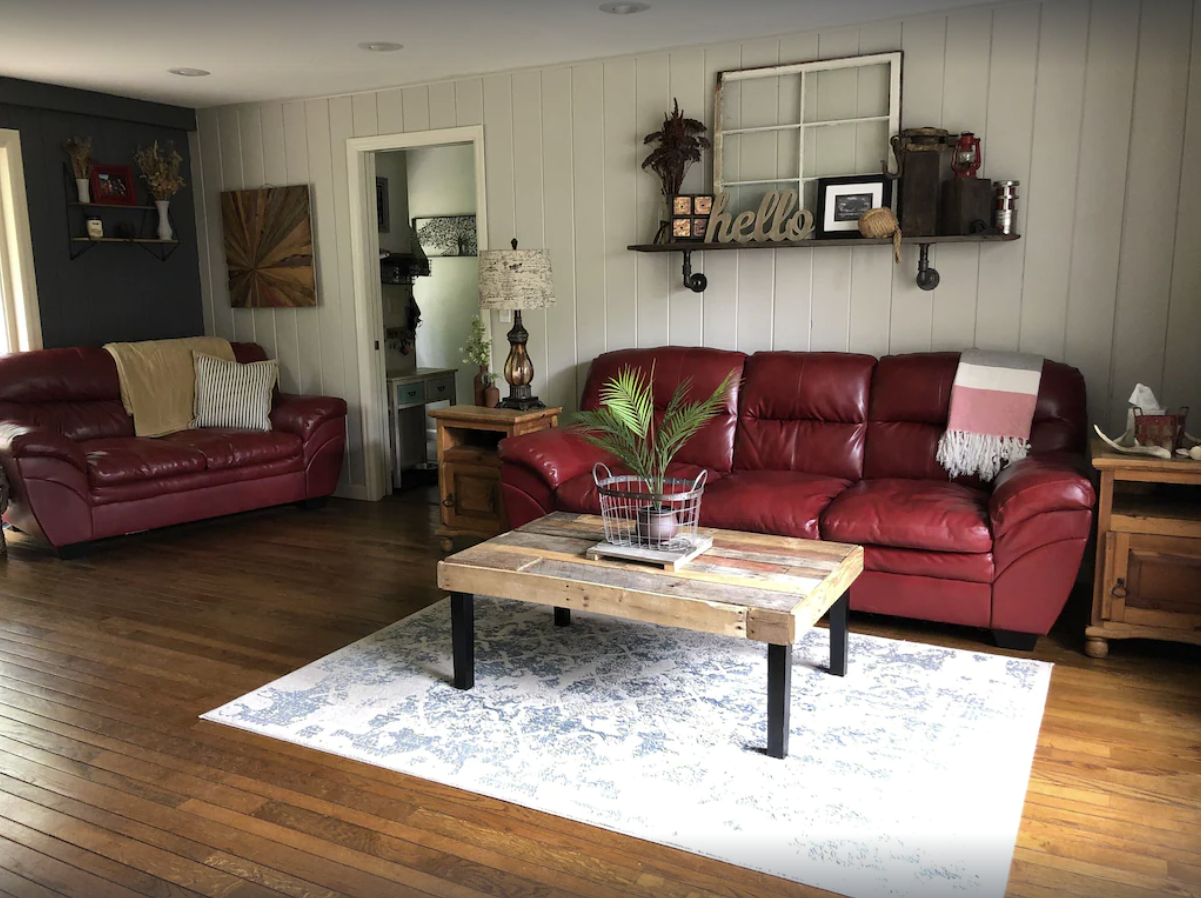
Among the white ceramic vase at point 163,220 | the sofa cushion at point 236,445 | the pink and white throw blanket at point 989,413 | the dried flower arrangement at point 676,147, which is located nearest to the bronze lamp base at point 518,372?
the dried flower arrangement at point 676,147

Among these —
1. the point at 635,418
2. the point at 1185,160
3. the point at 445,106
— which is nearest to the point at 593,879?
the point at 635,418

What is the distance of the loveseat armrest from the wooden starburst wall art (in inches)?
160

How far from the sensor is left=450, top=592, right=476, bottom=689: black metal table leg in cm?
298

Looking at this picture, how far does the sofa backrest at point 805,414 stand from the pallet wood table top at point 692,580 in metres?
1.09

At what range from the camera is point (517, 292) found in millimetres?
4523

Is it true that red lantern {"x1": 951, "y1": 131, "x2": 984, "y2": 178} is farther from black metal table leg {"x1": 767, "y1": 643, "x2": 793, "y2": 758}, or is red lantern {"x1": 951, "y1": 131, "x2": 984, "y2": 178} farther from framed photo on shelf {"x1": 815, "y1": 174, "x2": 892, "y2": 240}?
black metal table leg {"x1": 767, "y1": 643, "x2": 793, "y2": 758}

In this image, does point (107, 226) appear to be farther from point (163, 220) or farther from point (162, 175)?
point (162, 175)

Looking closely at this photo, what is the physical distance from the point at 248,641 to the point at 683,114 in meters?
2.98

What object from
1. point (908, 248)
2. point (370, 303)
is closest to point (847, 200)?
point (908, 248)

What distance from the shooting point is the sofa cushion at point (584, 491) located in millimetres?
3859

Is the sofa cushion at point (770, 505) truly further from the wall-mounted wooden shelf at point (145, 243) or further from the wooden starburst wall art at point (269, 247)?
the wall-mounted wooden shelf at point (145, 243)

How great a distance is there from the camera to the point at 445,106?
5227mm

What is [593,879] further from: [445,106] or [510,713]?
[445,106]

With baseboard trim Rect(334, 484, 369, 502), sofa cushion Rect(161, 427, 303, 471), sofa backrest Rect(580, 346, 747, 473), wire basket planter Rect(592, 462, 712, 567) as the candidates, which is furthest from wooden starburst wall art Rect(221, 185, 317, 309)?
wire basket planter Rect(592, 462, 712, 567)
